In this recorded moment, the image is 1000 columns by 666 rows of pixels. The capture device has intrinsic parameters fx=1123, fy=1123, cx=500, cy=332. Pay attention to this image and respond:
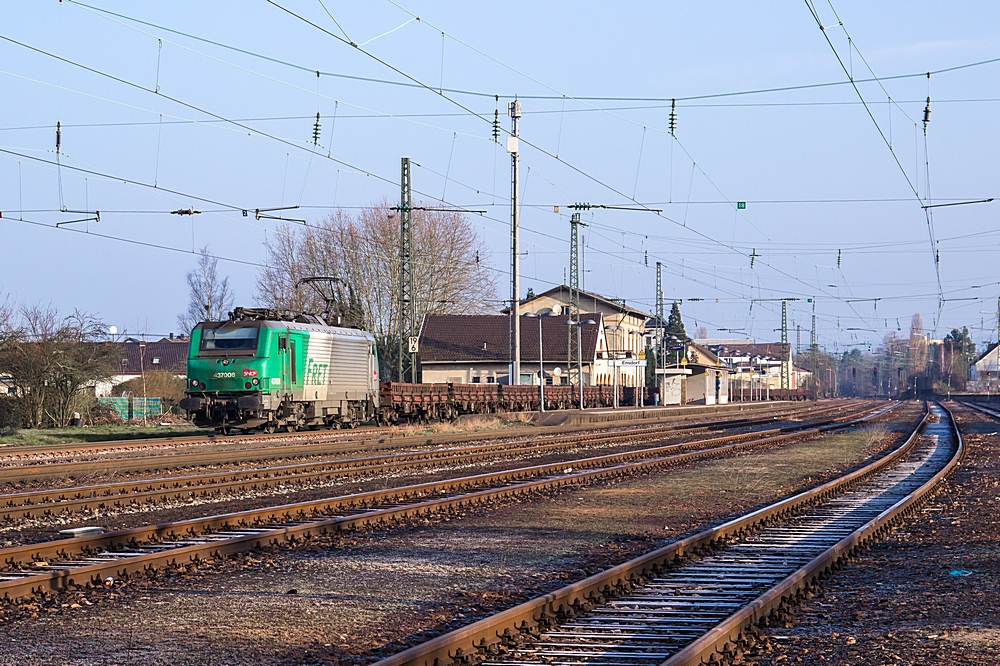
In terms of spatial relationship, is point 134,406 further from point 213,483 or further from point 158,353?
point 158,353

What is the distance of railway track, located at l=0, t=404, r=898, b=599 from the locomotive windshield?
11.9m

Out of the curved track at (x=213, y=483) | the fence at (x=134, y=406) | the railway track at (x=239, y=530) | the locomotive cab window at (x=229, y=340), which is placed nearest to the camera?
the railway track at (x=239, y=530)

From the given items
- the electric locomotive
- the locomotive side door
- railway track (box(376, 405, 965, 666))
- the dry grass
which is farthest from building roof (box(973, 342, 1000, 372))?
railway track (box(376, 405, 965, 666))

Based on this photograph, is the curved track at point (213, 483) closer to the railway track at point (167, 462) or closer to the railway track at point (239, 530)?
the railway track at point (167, 462)

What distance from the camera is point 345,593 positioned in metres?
8.92

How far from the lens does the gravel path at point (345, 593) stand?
7.06m

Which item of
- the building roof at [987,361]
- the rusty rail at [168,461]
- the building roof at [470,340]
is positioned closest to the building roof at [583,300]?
A: the building roof at [470,340]

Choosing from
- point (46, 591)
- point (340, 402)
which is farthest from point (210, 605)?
point (340, 402)

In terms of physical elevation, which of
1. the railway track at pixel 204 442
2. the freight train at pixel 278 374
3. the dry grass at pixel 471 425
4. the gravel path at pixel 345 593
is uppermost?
the freight train at pixel 278 374

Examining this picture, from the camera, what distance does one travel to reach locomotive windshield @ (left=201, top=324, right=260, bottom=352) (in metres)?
29.5

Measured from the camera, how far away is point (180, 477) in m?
18.2

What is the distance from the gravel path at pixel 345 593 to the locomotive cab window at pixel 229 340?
1568cm

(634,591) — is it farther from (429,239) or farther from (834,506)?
(429,239)

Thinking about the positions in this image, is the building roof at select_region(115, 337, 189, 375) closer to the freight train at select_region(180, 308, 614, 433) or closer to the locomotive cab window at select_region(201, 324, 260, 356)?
the freight train at select_region(180, 308, 614, 433)
